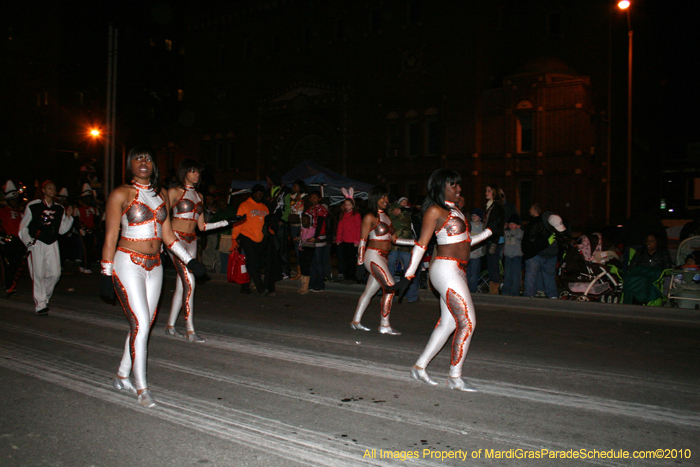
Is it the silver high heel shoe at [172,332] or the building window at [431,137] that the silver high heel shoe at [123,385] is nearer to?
the silver high heel shoe at [172,332]

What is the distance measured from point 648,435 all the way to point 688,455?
34cm

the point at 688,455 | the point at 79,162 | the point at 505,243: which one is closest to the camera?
Answer: the point at 688,455

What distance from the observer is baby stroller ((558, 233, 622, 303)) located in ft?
35.0

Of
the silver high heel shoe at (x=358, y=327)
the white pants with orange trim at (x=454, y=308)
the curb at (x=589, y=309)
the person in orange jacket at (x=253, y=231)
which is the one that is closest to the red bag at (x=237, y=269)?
the person in orange jacket at (x=253, y=231)

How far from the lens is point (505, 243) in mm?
11383

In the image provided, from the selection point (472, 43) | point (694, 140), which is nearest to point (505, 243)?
point (472, 43)

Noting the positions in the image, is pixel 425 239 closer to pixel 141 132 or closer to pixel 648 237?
pixel 648 237

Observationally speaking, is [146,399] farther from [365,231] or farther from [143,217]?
[365,231]

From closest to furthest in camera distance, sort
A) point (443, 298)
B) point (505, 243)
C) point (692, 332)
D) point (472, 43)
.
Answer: point (443, 298)
point (692, 332)
point (505, 243)
point (472, 43)

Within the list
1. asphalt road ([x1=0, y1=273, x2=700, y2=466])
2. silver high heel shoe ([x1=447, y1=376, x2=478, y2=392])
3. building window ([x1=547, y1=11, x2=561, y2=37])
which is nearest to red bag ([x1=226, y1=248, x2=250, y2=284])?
asphalt road ([x1=0, y1=273, x2=700, y2=466])

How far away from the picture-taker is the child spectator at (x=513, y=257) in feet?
36.8

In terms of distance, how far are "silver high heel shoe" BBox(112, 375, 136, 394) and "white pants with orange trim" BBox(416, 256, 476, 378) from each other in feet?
8.77

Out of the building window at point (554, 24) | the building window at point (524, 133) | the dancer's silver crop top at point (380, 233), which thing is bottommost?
the dancer's silver crop top at point (380, 233)

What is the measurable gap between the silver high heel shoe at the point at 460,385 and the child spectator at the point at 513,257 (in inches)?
257
